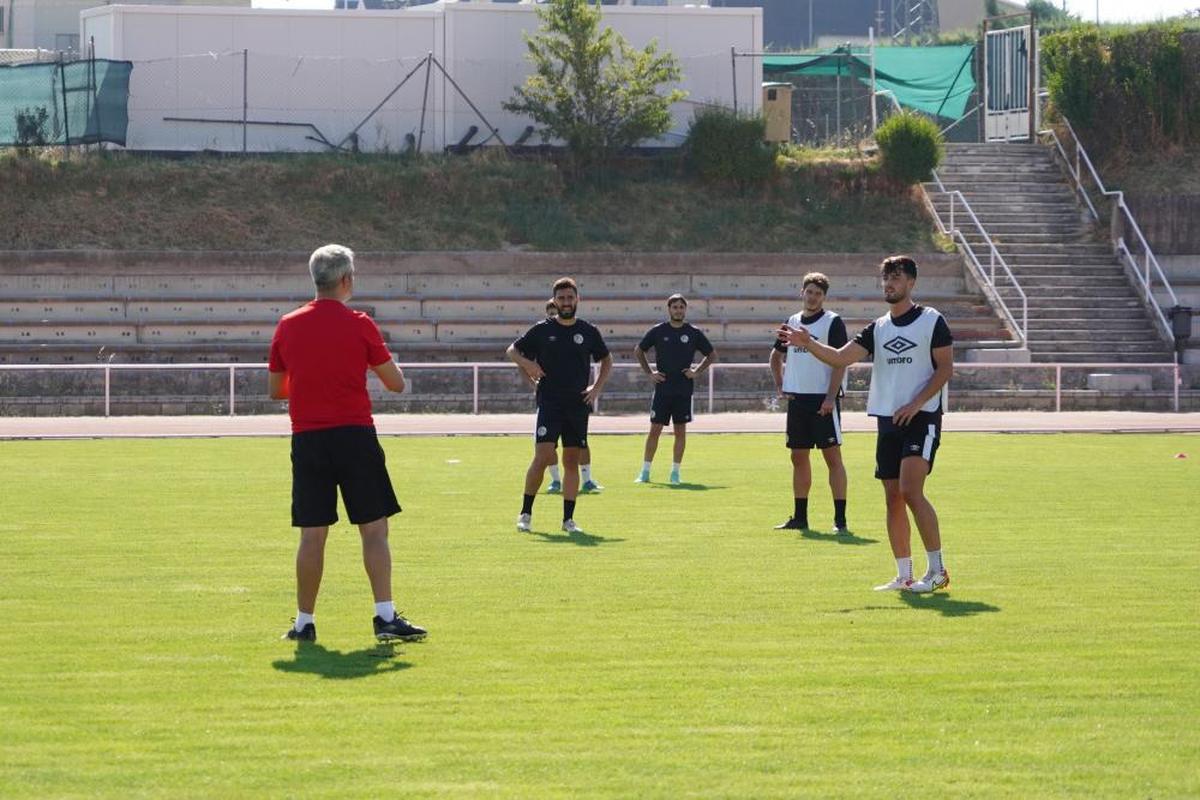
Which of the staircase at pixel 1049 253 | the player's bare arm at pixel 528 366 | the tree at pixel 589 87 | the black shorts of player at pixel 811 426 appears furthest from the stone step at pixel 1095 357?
the player's bare arm at pixel 528 366

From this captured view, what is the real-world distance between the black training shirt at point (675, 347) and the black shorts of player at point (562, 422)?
600cm

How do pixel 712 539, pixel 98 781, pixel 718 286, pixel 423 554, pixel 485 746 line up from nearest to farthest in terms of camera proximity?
pixel 98 781, pixel 485 746, pixel 423 554, pixel 712 539, pixel 718 286

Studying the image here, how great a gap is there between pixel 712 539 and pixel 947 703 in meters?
6.61

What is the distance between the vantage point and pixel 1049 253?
41.9 meters

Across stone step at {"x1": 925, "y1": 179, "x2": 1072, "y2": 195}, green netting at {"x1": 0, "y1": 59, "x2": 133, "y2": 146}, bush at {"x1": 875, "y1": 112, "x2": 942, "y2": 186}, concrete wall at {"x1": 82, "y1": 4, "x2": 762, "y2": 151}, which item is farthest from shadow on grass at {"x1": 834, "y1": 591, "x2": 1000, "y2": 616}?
concrete wall at {"x1": 82, "y1": 4, "x2": 762, "y2": 151}

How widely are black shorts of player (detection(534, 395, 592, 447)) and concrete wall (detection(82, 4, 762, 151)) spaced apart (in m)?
29.9

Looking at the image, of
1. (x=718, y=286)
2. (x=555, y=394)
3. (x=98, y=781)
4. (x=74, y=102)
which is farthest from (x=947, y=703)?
(x=74, y=102)

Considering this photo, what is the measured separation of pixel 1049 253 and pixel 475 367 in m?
14.8

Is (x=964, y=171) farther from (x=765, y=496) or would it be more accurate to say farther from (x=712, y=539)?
(x=712, y=539)

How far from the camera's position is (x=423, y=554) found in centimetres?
1343

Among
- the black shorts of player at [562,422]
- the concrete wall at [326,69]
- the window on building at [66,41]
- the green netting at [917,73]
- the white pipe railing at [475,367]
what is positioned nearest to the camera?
the black shorts of player at [562,422]

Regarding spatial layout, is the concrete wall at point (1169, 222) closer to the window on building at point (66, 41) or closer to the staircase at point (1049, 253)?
the staircase at point (1049, 253)

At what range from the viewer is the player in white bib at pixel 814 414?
49.7 ft

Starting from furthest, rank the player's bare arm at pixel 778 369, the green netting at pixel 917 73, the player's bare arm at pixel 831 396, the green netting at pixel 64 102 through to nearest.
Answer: the green netting at pixel 917 73 → the green netting at pixel 64 102 → the player's bare arm at pixel 778 369 → the player's bare arm at pixel 831 396
